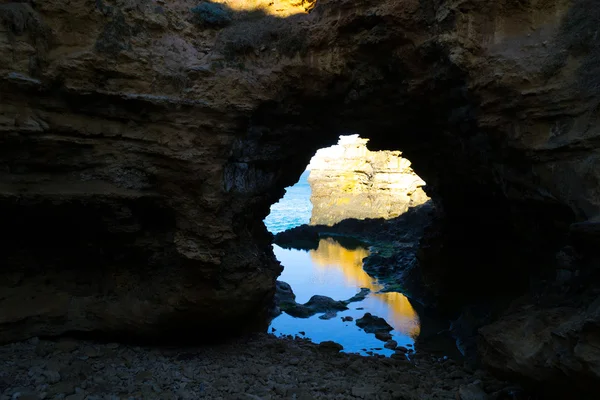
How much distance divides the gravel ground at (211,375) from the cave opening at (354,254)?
2753 mm

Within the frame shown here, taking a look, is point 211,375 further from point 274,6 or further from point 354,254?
point 354,254

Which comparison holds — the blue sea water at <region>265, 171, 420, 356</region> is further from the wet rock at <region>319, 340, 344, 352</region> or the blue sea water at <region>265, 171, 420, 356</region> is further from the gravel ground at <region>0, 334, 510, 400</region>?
the gravel ground at <region>0, 334, 510, 400</region>

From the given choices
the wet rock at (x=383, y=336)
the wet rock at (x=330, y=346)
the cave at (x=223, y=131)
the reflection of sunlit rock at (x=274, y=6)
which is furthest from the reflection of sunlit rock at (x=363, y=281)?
the reflection of sunlit rock at (x=274, y=6)

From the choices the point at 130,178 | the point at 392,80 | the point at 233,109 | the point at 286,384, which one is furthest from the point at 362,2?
the point at 286,384

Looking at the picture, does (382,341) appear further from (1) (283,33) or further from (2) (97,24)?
(2) (97,24)

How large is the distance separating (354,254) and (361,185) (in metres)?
13.8

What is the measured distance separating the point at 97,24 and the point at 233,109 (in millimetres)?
3096

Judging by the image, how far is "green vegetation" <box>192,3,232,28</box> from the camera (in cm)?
974

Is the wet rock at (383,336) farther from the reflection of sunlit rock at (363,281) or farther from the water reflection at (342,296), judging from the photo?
the reflection of sunlit rock at (363,281)

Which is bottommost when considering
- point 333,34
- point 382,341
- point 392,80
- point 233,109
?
point 382,341

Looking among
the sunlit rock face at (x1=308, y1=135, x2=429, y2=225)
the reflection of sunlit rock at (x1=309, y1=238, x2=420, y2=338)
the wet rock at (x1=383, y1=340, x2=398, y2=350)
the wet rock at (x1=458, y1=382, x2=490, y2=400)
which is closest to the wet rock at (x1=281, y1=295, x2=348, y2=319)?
the reflection of sunlit rock at (x1=309, y1=238, x2=420, y2=338)

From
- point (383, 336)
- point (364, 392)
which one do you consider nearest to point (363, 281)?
point (383, 336)

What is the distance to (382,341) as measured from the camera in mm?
12688

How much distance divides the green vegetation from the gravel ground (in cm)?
763
